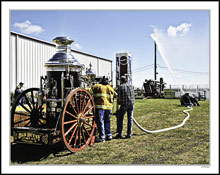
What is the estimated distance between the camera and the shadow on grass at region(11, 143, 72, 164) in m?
4.55

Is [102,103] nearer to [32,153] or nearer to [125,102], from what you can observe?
[125,102]

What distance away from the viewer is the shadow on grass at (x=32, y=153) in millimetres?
4547

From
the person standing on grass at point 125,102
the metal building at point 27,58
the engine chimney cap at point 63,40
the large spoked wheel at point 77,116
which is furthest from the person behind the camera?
the metal building at point 27,58

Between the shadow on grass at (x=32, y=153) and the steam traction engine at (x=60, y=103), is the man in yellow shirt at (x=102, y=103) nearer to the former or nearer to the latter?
the steam traction engine at (x=60, y=103)

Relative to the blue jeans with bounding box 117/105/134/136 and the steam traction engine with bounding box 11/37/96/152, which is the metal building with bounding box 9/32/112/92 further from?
the blue jeans with bounding box 117/105/134/136

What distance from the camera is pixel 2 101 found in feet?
11.6

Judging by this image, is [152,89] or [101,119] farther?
[152,89]

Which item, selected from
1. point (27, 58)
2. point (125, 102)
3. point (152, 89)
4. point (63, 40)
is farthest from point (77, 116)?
point (152, 89)

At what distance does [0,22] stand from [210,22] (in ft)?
11.3

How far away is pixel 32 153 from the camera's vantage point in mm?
4930

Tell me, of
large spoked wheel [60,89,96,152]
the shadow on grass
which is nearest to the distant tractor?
large spoked wheel [60,89,96,152]

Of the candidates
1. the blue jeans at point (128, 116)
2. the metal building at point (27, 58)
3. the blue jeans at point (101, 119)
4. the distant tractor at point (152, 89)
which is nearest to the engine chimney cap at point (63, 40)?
the blue jeans at point (101, 119)
